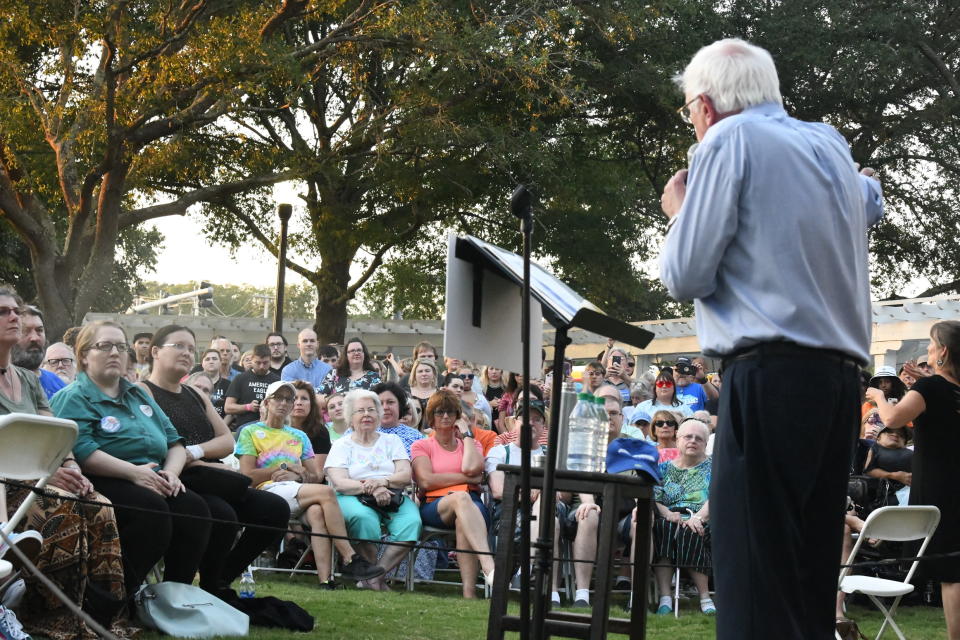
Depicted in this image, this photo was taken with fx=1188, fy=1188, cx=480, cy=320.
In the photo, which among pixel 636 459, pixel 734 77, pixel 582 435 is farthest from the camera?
pixel 582 435

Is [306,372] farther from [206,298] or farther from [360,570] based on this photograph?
[206,298]

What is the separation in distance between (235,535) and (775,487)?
4.20 metres

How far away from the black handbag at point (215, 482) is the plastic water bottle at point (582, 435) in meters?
2.47

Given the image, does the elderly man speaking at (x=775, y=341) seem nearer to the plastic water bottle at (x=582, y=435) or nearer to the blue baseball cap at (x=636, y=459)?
the blue baseball cap at (x=636, y=459)

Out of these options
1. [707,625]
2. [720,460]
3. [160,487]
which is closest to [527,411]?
[720,460]

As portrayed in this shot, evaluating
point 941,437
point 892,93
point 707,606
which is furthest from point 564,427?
point 892,93

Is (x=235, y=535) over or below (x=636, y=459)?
below

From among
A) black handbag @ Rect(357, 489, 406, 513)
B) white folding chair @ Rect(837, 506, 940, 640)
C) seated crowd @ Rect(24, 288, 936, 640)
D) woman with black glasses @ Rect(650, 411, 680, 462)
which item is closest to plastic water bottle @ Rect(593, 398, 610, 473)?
seated crowd @ Rect(24, 288, 936, 640)

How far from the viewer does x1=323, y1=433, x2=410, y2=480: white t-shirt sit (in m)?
9.17

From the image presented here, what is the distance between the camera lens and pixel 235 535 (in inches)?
260

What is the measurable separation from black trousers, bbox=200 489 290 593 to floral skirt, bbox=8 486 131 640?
866mm

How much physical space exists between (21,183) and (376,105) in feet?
19.8

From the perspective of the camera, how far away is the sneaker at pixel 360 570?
8.62 metres

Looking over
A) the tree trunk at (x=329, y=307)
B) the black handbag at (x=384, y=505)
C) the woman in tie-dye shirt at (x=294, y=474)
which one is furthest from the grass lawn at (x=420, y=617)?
the tree trunk at (x=329, y=307)
